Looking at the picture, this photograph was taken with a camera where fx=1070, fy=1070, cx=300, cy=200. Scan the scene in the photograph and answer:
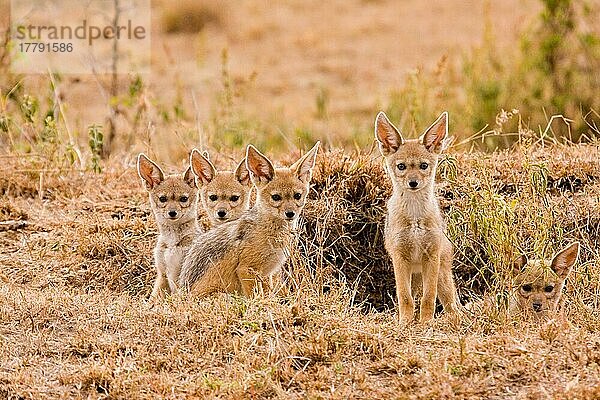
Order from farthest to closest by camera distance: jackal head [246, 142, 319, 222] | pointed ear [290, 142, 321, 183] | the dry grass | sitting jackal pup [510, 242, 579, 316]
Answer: pointed ear [290, 142, 321, 183], jackal head [246, 142, 319, 222], sitting jackal pup [510, 242, 579, 316], the dry grass

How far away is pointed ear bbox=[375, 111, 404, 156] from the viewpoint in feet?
22.1

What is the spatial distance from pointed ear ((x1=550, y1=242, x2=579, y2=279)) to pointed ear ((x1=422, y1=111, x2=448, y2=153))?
1000 millimetres

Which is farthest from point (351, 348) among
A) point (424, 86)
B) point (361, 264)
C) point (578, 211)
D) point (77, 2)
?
point (77, 2)

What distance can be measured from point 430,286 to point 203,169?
5.95 ft

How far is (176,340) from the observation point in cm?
580

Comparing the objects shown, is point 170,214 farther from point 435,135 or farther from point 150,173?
point 435,135

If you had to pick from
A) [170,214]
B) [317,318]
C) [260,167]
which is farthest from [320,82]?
[317,318]

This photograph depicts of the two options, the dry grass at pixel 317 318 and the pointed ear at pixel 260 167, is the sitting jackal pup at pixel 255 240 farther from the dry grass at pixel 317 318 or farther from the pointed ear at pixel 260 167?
the dry grass at pixel 317 318

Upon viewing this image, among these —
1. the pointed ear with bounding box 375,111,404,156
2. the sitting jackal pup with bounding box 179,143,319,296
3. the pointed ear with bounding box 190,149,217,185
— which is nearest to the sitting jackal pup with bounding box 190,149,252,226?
the pointed ear with bounding box 190,149,217,185

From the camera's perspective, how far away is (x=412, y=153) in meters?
6.70

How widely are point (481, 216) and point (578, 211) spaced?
188 cm

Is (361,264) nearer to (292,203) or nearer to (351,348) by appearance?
(292,203)

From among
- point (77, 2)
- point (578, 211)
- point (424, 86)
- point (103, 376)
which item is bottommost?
point (103, 376)

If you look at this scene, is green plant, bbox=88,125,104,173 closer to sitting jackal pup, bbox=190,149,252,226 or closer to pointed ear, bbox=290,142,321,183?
sitting jackal pup, bbox=190,149,252,226
